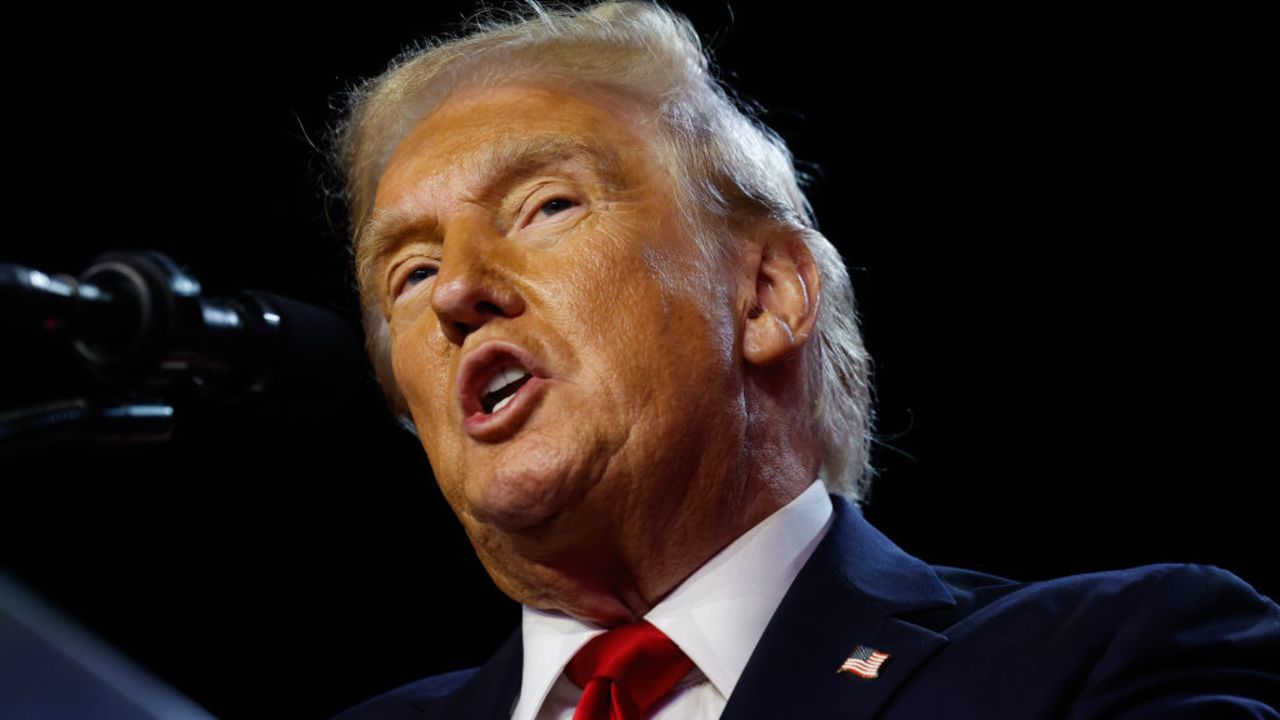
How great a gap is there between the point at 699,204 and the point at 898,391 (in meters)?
1.16

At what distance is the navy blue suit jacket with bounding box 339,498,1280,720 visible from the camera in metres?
1.64

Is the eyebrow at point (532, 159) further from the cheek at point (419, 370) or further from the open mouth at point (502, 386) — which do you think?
the open mouth at point (502, 386)

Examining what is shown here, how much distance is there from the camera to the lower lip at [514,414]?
1913mm

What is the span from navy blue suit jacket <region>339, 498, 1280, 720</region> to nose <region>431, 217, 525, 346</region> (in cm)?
64

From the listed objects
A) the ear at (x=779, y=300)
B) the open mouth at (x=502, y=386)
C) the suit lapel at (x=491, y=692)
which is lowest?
the suit lapel at (x=491, y=692)

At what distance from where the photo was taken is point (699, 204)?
7.18 feet

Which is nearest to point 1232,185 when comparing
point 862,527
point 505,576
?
point 862,527

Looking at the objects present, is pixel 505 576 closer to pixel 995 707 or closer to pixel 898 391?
pixel 995 707

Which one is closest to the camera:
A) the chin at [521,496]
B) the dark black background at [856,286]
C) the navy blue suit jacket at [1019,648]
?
the navy blue suit jacket at [1019,648]

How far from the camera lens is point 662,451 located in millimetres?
1951

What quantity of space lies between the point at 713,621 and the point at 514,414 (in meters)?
0.45

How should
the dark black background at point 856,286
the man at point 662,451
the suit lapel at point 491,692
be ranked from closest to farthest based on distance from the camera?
the man at point 662,451
the suit lapel at point 491,692
the dark black background at point 856,286

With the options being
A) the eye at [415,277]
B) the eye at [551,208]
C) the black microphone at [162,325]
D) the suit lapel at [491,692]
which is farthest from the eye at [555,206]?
the suit lapel at [491,692]

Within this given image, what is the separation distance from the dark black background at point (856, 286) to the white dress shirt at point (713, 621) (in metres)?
1.04
